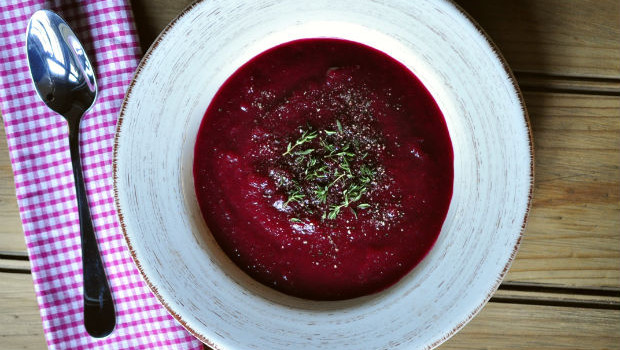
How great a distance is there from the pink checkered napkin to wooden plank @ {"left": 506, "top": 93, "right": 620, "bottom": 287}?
1.12 m

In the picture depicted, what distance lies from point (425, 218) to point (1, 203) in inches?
51.6

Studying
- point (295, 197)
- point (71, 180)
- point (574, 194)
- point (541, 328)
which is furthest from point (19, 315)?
point (574, 194)

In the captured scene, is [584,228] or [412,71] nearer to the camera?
[412,71]

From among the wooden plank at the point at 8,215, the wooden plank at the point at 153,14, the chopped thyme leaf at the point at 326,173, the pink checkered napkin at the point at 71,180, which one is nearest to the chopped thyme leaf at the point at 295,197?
the chopped thyme leaf at the point at 326,173

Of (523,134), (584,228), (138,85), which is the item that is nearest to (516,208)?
(523,134)

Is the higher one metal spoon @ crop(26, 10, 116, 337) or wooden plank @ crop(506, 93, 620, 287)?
wooden plank @ crop(506, 93, 620, 287)

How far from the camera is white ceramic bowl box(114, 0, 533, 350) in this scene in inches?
53.2

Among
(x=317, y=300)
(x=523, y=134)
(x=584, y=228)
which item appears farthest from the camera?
(x=584, y=228)

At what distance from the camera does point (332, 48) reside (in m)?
1.43

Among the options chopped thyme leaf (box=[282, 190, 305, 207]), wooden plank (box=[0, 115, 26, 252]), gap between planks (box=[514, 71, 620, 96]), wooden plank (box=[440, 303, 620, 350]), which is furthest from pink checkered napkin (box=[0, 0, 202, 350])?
gap between planks (box=[514, 71, 620, 96])

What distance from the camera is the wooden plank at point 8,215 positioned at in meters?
1.64

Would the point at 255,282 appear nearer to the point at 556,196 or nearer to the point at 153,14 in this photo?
the point at 153,14

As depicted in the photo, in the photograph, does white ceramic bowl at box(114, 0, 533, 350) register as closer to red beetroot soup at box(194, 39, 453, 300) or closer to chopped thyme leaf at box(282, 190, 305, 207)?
red beetroot soup at box(194, 39, 453, 300)

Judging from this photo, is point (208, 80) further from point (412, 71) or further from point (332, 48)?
point (412, 71)
